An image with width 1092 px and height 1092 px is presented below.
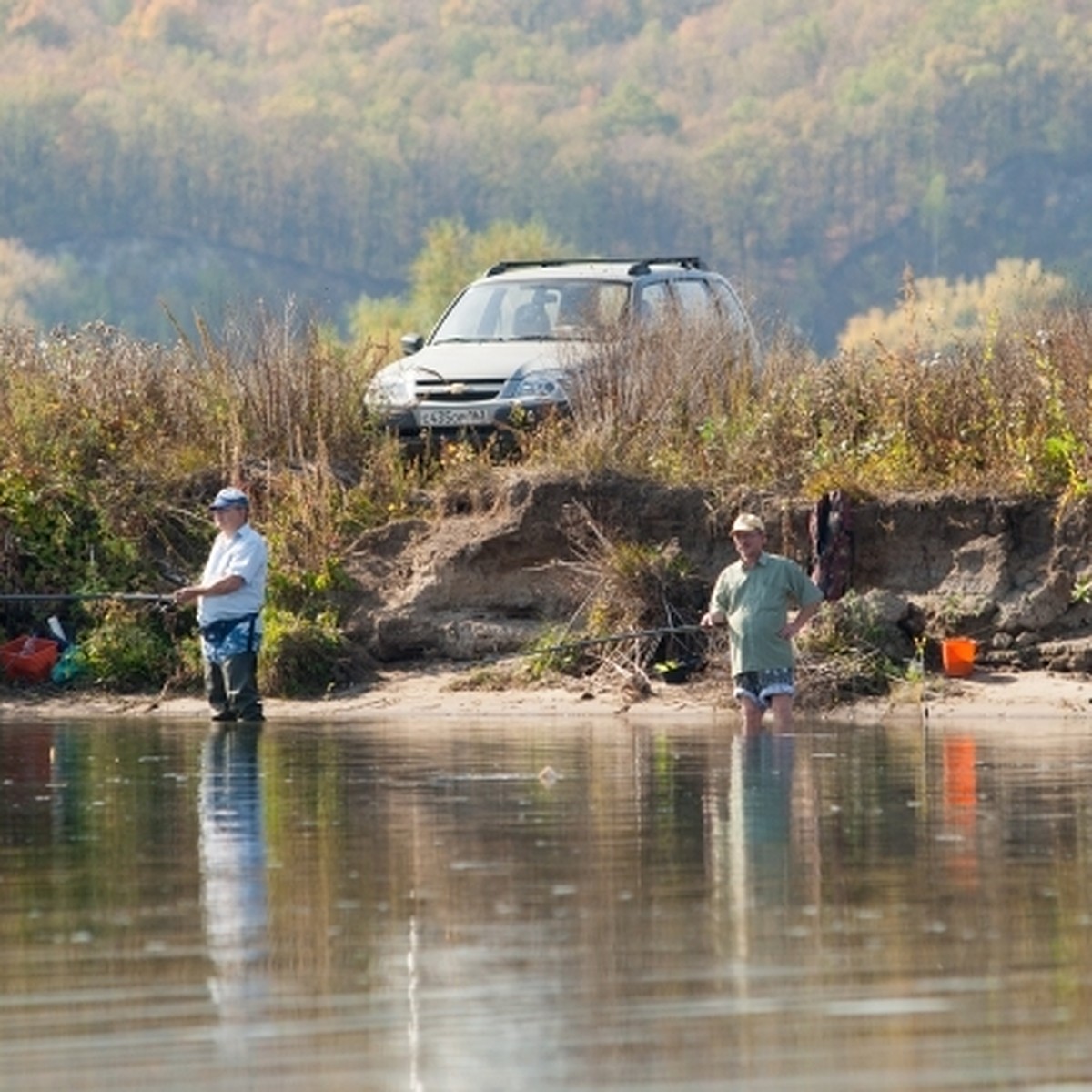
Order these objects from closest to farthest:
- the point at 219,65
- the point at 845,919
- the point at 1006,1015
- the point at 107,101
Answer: the point at 1006,1015, the point at 845,919, the point at 107,101, the point at 219,65

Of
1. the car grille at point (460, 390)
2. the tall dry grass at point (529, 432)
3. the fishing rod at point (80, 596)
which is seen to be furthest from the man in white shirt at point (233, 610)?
the car grille at point (460, 390)

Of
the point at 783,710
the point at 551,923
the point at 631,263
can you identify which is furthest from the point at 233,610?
the point at 551,923

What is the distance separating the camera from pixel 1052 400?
23.5 meters

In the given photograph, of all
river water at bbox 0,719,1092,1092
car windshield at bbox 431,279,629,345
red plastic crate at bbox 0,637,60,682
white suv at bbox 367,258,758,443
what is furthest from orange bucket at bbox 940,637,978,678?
red plastic crate at bbox 0,637,60,682

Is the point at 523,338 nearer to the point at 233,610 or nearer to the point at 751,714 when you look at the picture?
the point at 233,610

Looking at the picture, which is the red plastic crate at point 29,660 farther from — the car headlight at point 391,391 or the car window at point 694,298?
the car window at point 694,298

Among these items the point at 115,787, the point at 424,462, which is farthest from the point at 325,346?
the point at 115,787

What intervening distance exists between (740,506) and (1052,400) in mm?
2371

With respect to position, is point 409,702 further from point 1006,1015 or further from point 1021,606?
point 1006,1015

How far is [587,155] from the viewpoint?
131000 millimetres

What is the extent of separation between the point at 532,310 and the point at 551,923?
51.3 ft

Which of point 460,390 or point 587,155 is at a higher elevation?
A: point 587,155

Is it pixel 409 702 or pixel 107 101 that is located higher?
pixel 107 101

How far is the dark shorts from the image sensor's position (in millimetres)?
19453
